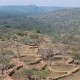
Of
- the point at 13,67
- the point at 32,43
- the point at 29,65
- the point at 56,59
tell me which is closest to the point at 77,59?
the point at 56,59

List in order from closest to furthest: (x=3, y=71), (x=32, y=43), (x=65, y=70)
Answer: (x=3, y=71), (x=65, y=70), (x=32, y=43)

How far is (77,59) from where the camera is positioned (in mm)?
48344

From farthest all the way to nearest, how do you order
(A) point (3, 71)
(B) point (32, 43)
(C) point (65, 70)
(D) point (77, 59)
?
(B) point (32, 43) < (D) point (77, 59) < (C) point (65, 70) < (A) point (3, 71)

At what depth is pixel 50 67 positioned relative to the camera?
1709 inches

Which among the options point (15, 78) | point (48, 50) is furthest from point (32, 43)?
point (15, 78)

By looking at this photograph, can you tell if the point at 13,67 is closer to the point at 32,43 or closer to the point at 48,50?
the point at 48,50

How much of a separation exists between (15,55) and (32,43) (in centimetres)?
1677

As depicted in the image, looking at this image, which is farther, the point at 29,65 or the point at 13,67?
the point at 29,65

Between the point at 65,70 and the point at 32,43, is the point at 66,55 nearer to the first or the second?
the point at 65,70

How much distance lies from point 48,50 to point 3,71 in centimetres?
1554

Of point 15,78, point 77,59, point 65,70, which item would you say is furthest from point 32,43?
point 15,78

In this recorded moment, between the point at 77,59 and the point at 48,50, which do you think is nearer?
the point at 77,59

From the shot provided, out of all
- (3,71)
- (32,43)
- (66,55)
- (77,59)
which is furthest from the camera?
(32,43)

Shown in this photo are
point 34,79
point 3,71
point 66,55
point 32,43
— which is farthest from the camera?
point 32,43
